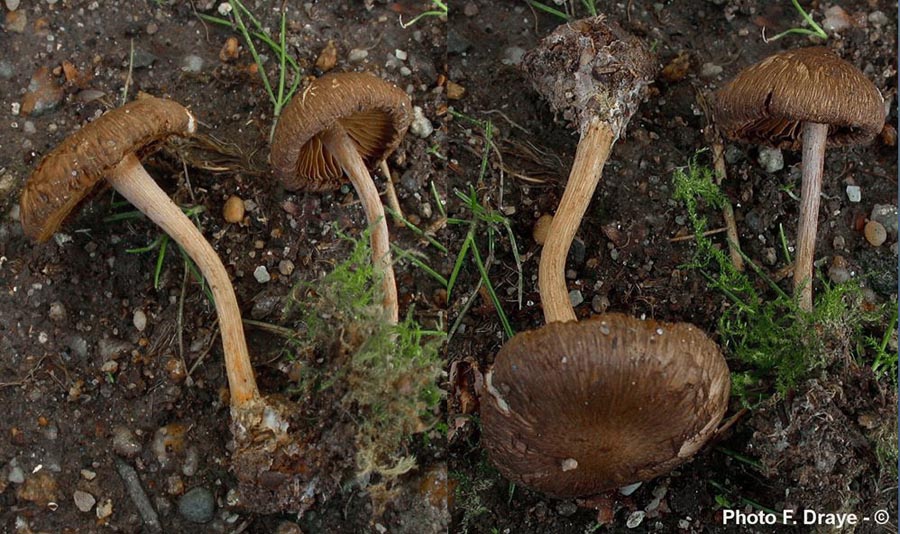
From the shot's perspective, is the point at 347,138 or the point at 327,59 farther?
the point at 327,59

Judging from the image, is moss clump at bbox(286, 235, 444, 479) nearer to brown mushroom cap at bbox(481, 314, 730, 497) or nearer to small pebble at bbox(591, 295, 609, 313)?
brown mushroom cap at bbox(481, 314, 730, 497)

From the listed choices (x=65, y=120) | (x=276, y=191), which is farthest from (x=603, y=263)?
(x=65, y=120)

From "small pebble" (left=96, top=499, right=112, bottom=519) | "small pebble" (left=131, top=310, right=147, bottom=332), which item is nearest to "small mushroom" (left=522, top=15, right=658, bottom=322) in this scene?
"small pebble" (left=131, top=310, right=147, bottom=332)

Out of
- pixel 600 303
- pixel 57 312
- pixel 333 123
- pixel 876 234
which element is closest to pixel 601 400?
pixel 600 303

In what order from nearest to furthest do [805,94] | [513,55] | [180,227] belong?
[805,94]
[180,227]
[513,55]

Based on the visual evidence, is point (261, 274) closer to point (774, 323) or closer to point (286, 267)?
point (286, 267)
